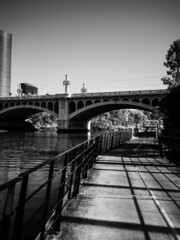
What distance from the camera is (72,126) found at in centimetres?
6272

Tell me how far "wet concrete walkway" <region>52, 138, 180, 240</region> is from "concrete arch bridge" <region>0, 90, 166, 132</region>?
41.8m

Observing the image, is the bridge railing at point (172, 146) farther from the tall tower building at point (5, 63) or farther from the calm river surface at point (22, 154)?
the tall tower building at point (5, 63)

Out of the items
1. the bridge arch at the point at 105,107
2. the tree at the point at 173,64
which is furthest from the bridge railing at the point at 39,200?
the bridge arch at the point at 105,107

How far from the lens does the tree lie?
2642 centimetres

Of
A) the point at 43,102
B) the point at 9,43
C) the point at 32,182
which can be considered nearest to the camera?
the point at 32,182

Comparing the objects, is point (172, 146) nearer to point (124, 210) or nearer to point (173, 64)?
point (124, 210)

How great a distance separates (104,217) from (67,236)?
3.15 feet

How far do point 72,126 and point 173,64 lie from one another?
40153 millimetres

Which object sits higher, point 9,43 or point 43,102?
point 9,43

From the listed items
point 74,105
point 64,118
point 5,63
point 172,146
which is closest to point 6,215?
point 172,146

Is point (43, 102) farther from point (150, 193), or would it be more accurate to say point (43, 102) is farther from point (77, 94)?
point (150, 193)

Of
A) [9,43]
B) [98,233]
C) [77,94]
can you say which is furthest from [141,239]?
[9,43]

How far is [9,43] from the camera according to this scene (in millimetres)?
143750

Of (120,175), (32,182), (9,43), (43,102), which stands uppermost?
(9,43)
